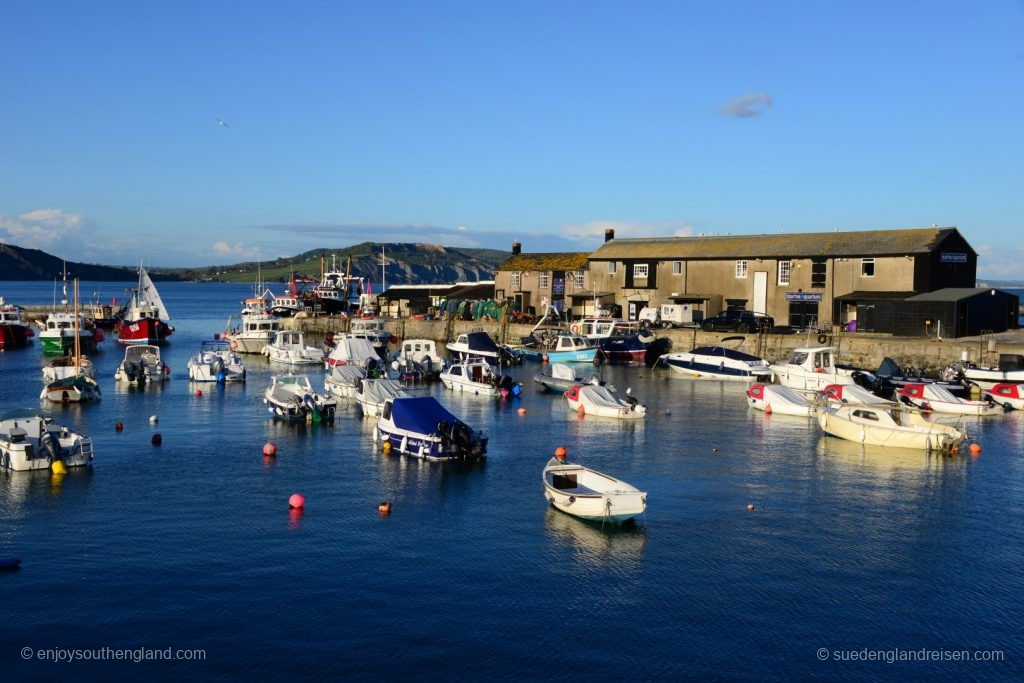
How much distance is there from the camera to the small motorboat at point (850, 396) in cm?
4556

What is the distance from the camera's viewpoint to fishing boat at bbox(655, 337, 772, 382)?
201 ft

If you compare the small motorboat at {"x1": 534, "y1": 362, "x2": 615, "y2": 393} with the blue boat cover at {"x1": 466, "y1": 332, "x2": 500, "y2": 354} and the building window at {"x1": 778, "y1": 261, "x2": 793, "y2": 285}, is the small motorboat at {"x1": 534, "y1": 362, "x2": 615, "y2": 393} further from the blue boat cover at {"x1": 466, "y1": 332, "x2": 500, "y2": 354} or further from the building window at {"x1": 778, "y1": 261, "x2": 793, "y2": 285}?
the building window at {"x1": 778, "y1": 261, "x2": 793, "y2": 285}

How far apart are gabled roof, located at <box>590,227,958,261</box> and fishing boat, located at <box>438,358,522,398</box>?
31762 millimetres

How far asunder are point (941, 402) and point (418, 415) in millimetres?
27679

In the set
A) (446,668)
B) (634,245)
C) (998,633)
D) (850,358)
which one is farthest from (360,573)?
(634,245)

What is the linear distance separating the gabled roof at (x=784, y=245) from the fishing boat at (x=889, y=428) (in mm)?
32971

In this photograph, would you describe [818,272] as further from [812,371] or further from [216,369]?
[216,369]

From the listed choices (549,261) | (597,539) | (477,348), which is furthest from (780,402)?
(549,261)

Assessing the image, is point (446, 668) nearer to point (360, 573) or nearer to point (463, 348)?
point (360, 573)

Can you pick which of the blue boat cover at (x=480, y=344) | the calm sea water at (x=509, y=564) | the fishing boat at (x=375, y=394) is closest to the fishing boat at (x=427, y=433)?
the calm sea water at (x=509, y=564)

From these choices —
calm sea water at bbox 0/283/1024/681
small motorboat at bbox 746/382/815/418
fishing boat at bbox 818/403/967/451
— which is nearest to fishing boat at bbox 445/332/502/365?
small motorboat at bbox 746/382/815/418

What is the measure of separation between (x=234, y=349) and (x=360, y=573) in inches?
2457

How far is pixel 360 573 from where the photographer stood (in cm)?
2292

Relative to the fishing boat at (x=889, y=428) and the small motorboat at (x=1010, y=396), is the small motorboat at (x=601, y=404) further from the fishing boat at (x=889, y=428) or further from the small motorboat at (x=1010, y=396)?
the small motorboat at (x=1010, y=396)
